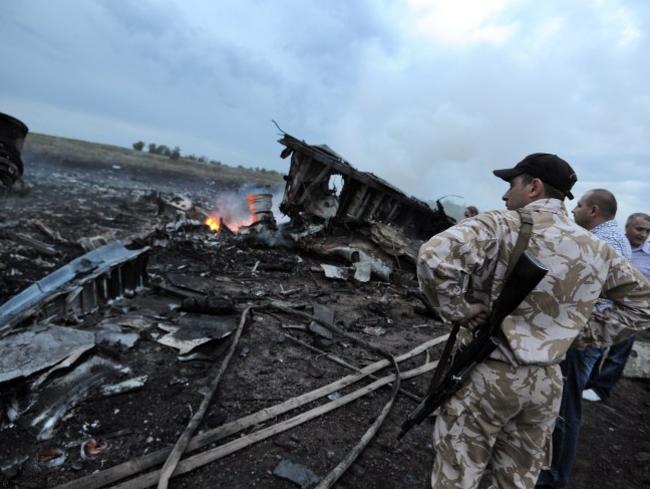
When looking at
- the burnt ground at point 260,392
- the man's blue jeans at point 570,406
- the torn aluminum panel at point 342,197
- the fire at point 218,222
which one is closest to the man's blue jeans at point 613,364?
the burnt ground at point 260,392

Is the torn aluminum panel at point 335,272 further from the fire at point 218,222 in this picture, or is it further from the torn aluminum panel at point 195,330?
the fire at point 218,222

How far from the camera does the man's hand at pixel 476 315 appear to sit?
187 centimetres

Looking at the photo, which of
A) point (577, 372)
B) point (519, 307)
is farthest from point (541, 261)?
point (577, 372)

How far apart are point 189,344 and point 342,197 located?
22.0 feet

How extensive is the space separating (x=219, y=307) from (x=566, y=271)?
14.4ft

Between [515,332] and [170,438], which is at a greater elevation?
[515,332]

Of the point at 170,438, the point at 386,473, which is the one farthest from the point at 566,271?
the point at 170,438

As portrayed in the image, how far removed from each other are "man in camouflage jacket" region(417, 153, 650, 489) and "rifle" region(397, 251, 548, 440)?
1.5 inches

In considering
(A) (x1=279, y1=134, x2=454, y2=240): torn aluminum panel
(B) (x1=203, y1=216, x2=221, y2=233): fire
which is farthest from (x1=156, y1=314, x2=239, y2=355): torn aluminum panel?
(B) (x1=203, y1=216, x2=221, y2=233): fire

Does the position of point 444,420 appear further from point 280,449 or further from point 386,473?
point 280,449

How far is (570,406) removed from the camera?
115 inches

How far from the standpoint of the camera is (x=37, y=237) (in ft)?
25.7

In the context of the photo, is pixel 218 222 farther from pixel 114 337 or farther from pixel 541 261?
pixel 541 261

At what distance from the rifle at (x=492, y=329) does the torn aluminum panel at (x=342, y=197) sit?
8036 millimetres
